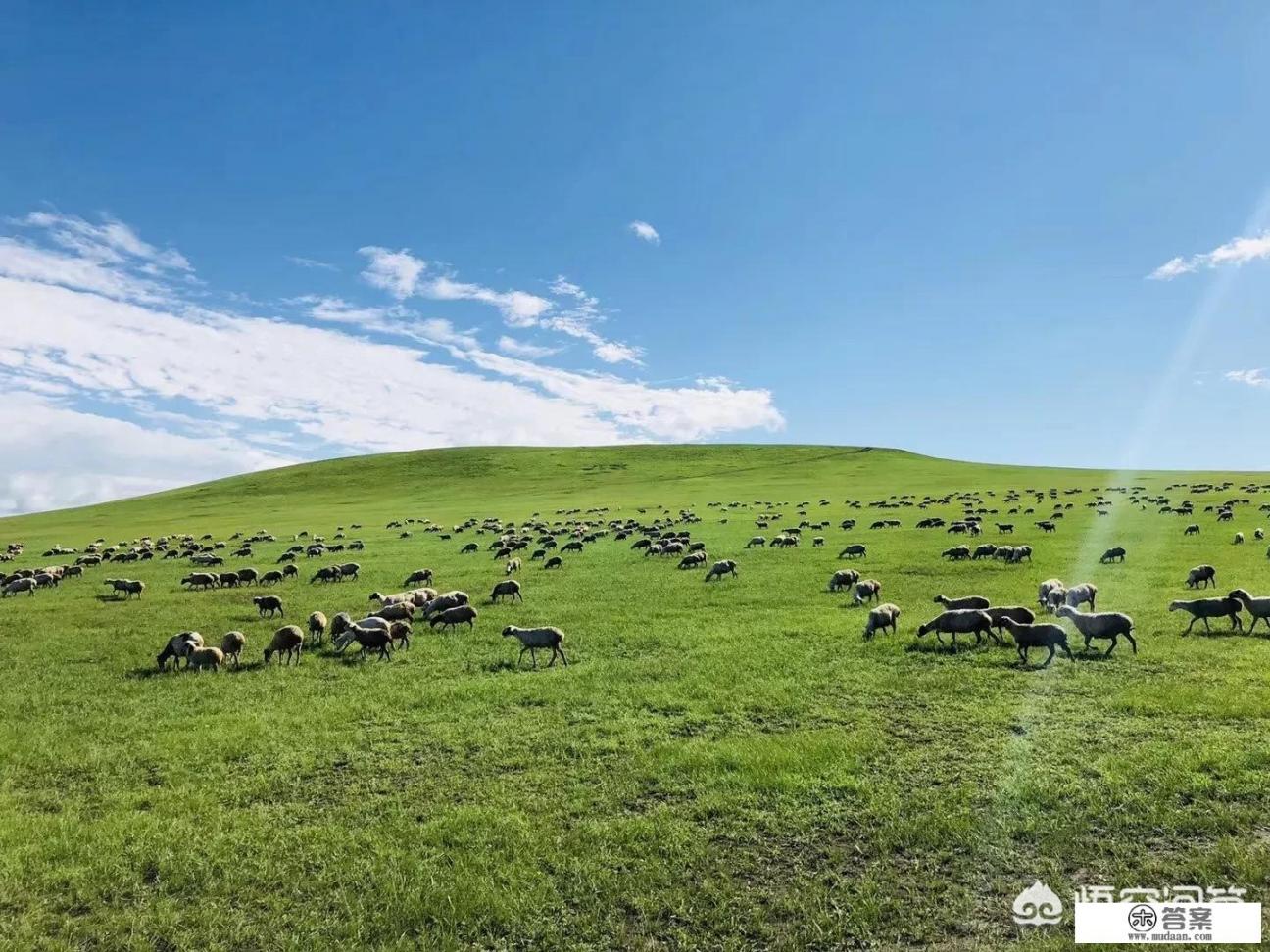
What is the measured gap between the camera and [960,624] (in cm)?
2056

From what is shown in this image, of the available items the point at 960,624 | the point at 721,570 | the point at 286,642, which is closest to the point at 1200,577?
the point at 960,624

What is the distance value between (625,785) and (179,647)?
55.3 feet

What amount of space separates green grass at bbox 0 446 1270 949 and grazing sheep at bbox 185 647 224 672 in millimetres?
924

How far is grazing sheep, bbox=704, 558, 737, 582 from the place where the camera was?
35.0 metres

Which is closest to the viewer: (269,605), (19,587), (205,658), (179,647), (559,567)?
(205,658)

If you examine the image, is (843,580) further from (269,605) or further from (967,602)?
(269,605)

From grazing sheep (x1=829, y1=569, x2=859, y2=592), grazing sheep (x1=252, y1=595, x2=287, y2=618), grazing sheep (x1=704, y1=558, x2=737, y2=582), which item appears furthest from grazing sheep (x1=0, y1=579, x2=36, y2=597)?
grazing sheep (x1=829, y1=569, x2=859, y2=592)

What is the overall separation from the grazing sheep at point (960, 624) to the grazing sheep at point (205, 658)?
2115cm

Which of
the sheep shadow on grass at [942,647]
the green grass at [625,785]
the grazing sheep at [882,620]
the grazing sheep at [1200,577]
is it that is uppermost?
the grazing sheep at [1200,577]

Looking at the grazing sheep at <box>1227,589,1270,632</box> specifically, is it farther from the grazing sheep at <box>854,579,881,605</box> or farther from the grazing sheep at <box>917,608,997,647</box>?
the grazing sheep at <box>854,579,881,605</box>

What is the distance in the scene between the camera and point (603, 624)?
81.0 ft

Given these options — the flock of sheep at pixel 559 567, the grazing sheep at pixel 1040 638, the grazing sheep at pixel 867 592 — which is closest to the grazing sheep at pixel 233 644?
the flock of sheep at pixel 559 567

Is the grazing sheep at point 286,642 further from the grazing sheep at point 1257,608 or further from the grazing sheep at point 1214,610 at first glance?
the grazing sheep at point 1257,608

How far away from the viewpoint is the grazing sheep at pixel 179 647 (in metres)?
21.1
